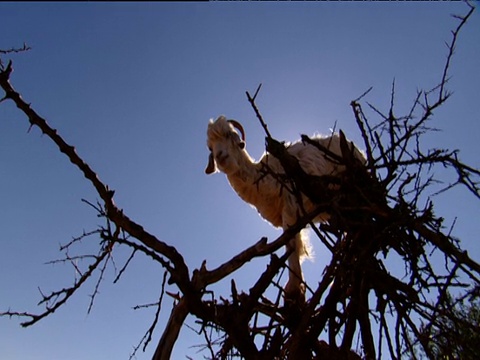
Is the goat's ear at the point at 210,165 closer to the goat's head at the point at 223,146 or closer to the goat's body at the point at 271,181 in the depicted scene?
the goat's head at the point at 223,146

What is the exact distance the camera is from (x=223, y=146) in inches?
222

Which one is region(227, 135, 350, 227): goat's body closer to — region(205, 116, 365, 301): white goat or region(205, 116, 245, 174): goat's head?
region(205, 116, 365, 301): white goat

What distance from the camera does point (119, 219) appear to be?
2123mm

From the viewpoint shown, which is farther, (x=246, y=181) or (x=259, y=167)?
(x=259, y=167)

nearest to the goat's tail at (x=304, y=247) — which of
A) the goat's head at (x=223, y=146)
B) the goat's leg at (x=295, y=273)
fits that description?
the goat's leg at (x=295, y=273)

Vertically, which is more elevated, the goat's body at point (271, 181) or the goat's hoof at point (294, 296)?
the goat's body at point (271, 181)

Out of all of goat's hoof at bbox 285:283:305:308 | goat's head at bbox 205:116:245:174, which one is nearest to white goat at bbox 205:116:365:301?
goat's head at bbox 205:116:245:174

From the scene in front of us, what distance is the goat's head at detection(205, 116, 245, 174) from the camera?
5488 mm

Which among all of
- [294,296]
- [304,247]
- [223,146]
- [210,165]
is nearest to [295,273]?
[294,296]

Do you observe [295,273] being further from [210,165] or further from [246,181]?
[210,165]

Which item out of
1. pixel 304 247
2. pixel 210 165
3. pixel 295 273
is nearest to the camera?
pixel 295 273

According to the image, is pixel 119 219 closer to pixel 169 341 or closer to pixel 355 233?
pixel 169 341

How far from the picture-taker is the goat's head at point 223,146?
5.49m

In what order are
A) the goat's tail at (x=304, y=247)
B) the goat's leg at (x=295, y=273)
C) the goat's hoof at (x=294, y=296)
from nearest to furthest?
1. the goat's hoof at (x=294, y=296)
2. the goat's leg at (x=295, y=273)
3. the goat's tail at (x=304, y=247)
